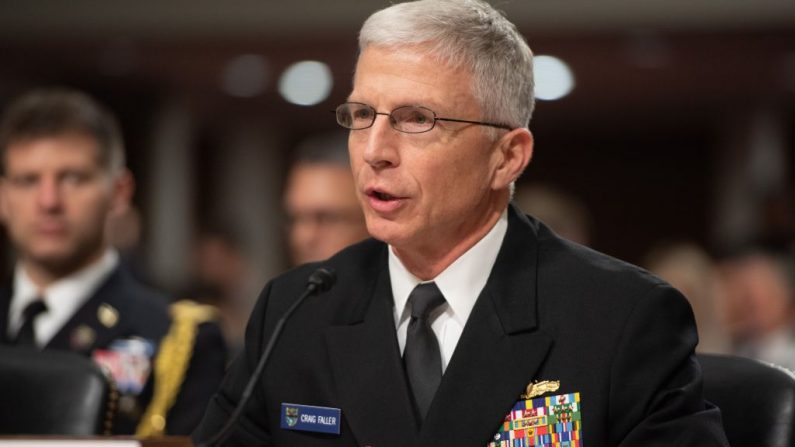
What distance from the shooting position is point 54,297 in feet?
10.3

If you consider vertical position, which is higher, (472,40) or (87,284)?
(472,40)

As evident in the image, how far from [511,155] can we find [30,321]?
153cm

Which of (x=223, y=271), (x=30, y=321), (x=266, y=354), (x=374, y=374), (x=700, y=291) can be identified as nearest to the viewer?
(x=266, y=354)

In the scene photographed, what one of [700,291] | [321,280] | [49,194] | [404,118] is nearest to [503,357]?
[321,280]

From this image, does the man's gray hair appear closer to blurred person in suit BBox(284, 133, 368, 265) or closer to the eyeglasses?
the eyeglasses

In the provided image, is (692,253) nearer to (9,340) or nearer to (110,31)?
(9,340)

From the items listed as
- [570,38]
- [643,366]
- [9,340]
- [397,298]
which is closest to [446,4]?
[397,298]

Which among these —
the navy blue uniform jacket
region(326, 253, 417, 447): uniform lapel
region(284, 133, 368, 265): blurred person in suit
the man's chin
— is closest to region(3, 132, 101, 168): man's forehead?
the man's chin

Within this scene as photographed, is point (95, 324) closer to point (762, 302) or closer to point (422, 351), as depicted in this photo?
point (422, 351)

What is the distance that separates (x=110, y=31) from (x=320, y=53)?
149cm

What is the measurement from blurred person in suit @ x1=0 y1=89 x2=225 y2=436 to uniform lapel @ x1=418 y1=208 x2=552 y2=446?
1153mm

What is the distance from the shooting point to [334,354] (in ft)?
6.98

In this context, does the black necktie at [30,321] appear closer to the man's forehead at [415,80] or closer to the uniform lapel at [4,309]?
the uniform lapel at [4,309]

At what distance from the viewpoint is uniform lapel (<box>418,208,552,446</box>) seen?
1.95 metres
